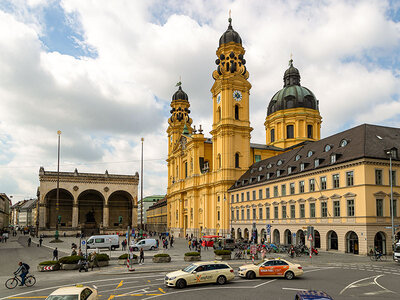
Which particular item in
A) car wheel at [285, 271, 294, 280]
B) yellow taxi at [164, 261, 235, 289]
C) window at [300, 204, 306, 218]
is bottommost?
car wheel at [285, 271, 294, 280]

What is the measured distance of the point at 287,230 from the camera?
54406 millimetres

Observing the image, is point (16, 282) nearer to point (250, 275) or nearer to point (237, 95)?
point (250, 275)

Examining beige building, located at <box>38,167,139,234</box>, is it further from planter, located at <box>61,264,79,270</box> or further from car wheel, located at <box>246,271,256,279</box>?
car wheel, located at <box>246,271,256,279</box>

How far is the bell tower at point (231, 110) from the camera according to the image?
7538 cm

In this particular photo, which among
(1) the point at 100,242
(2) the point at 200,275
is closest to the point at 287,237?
(1) the point at 100,242

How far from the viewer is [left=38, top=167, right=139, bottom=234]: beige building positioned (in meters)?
99.6

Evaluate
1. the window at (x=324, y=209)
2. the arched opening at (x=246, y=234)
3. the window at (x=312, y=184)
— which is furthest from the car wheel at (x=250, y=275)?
the arched opening at (x=246, y=234)

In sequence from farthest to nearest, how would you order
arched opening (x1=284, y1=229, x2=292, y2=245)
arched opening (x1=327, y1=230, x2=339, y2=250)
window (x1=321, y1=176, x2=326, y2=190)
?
arched opening (x1=284, y1=229, x2=292, y2=245), window (x1=321, y1=176, x2=326, y2=190), arched opening (x1=327, y1=230, x2=339, y2=250)

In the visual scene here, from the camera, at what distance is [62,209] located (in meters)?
107

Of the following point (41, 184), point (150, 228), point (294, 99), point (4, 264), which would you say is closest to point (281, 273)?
point (4, 264)

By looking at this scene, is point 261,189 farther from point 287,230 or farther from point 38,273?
point 38,273

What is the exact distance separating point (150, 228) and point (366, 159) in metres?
124

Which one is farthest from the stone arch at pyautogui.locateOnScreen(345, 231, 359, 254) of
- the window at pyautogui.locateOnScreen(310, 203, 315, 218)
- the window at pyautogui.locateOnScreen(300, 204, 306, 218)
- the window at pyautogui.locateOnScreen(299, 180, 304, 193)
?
the window at pyautogui.locateOnScreen(299, 180, 304, 193)

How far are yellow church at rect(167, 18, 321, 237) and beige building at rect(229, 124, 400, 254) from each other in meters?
15.1
